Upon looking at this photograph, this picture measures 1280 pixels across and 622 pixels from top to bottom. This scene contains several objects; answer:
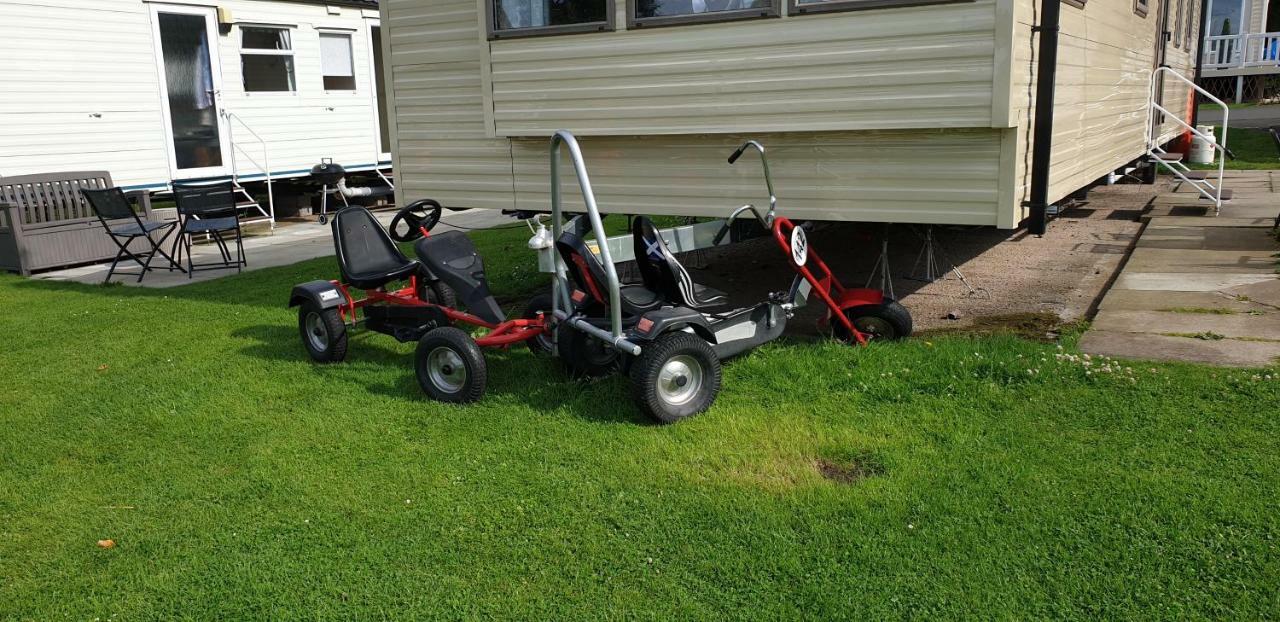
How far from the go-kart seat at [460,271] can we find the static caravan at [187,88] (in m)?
7.70

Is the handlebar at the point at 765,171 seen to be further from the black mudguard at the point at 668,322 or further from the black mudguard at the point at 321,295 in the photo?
the black mudguard at the point at 321,295

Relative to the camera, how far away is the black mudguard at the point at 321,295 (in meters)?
5.84

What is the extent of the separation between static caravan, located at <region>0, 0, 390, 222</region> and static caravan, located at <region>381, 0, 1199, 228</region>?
5939 millimetres

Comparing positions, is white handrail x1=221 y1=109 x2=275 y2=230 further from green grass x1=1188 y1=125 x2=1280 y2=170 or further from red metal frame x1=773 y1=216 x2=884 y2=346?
green grass x1=1188 y1=125 x2=1280 y2=170

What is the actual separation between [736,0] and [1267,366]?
3.27 metres

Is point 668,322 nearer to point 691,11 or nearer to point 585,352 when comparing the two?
point 585,352

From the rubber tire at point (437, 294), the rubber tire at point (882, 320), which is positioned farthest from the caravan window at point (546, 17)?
the rubber tire at point (882, 320)

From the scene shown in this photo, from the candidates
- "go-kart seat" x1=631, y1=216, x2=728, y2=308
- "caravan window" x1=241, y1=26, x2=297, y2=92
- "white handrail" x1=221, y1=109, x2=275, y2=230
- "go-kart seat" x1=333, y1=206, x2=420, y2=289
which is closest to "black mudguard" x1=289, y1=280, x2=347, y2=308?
"go-kart seat" x1=333, y1=206, x2=420, y2=289

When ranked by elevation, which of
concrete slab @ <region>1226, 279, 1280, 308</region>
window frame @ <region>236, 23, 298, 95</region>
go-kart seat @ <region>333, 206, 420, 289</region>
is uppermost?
window frame @ <region>236, 23, 298, 95</region>

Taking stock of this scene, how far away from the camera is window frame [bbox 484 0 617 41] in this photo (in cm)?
637

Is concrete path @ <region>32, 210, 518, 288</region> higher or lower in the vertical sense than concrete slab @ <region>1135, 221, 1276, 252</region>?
lower

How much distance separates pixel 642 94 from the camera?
6.39 meters

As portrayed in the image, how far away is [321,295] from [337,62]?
9.75m

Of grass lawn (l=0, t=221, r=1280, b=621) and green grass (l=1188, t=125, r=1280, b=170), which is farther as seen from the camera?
green grass (l=1188, t=125, r=1280, b=170)
